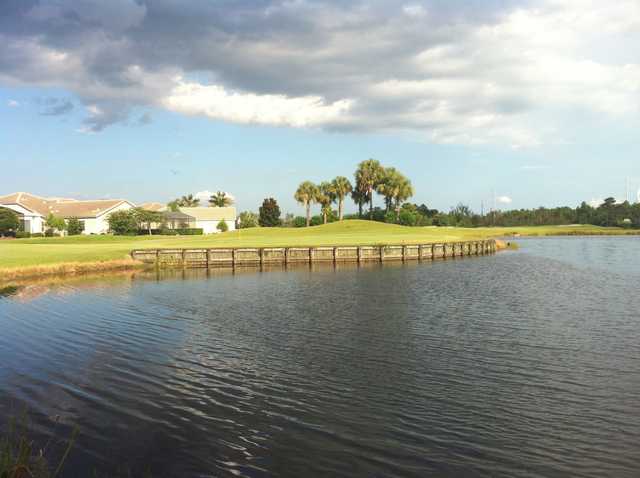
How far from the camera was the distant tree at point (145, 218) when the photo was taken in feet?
360

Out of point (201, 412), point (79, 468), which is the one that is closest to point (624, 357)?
point (201, 412)

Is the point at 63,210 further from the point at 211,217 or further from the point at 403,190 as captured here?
the point at 403,190

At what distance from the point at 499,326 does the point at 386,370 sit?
29.1 feet

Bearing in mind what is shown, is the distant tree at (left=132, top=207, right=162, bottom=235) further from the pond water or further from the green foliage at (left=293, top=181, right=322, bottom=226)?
the pond water

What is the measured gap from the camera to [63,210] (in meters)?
124

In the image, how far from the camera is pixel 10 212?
101375 mm

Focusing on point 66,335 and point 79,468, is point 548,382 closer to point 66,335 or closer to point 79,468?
Result: point 79,468

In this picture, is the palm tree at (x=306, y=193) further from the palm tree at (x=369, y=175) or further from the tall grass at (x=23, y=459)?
the tall grass at (x=23, y=459)

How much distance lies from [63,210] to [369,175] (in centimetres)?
7543

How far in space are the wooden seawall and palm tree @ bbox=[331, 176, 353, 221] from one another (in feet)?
236

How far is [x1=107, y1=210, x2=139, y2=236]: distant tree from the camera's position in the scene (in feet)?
350

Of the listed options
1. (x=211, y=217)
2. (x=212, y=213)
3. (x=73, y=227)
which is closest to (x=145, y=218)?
(x=73, y=227)

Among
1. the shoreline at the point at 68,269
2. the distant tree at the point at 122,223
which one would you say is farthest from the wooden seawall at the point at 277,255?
the distant tree at the point at 122,223

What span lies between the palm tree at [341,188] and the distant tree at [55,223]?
65.6 metres
